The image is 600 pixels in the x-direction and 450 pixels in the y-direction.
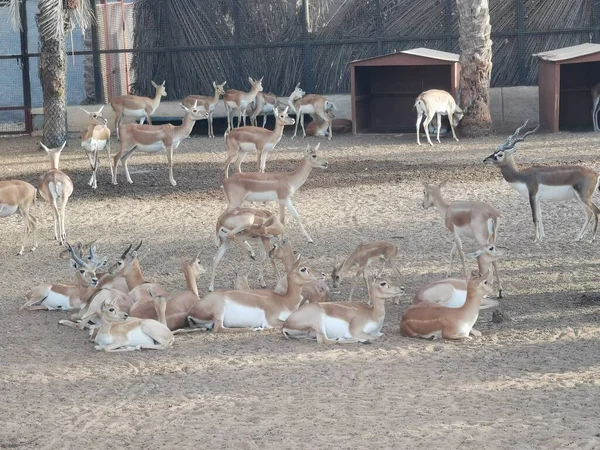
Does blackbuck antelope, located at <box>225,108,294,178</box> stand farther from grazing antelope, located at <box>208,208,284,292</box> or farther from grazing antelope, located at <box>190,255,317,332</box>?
grazing antelope, located at <box>190,255,317,332</box>

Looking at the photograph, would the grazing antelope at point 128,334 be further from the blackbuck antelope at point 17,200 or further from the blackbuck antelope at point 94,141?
the blackbuck antelope at point 94,141

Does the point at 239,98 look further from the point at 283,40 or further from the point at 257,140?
the point at 257,140

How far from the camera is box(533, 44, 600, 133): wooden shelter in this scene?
1877cm

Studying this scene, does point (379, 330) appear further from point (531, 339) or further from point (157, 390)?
point (157, 390)

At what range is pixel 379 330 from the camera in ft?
25.5

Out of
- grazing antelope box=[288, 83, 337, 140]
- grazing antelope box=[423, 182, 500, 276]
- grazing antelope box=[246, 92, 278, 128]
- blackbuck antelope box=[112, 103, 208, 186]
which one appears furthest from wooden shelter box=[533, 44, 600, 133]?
grazing antelope box=[423, 182, 500, 276]

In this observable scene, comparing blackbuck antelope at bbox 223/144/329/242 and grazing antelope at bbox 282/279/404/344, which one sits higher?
blackbuck antelope at bbox 223/144/329/242

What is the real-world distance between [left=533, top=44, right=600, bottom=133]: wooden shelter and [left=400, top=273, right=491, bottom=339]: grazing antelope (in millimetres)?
Answer: 11737

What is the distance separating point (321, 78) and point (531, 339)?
50.5 ft

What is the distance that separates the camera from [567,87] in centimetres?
2058

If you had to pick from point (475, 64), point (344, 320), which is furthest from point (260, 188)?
point (475, 64)

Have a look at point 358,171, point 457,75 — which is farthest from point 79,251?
point 457,75

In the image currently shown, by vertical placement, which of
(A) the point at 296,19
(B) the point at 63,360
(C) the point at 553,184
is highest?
(A) the point at 296,19

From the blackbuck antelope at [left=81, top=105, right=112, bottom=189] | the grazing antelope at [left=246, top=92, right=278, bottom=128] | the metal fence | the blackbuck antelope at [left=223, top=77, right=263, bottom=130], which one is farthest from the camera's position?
the metal fence
